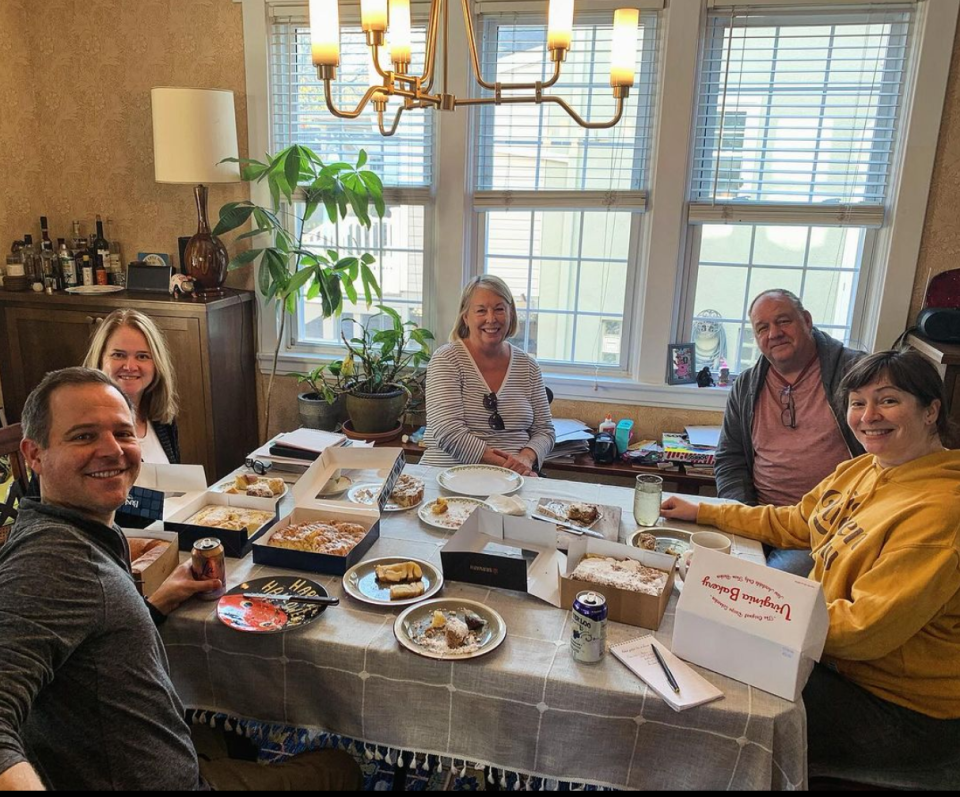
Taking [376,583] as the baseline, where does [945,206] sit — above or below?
above

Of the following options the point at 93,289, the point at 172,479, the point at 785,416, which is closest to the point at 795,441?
the point at 785,416

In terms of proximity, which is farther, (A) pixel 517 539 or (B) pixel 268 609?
(A) pixel 517 539

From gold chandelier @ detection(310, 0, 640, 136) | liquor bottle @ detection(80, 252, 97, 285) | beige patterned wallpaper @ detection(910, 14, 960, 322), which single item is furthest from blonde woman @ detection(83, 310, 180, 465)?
beige patterned wallpaper @ detection(910, 14, 960, 322)

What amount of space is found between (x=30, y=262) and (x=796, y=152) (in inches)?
138

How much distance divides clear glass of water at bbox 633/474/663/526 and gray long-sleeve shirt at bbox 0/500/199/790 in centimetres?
115

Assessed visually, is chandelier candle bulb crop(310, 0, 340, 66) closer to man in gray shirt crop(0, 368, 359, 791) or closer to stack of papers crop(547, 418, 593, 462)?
man in gray shirt crop(0, 368, 359, 791)

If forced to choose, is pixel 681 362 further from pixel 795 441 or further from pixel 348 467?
pixel 348 467

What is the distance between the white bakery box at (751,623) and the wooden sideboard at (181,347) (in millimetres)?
2538

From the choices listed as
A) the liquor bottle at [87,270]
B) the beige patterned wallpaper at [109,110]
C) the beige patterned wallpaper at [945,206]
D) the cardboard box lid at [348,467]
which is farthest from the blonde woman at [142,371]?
the beige patterned wallpaper at [945,206]

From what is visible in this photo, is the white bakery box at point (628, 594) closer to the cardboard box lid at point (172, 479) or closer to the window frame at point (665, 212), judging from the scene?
the cardboard box lid at point (172, 479)

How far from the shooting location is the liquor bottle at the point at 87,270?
3488 millimetres

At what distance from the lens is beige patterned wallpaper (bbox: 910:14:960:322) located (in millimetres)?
2812

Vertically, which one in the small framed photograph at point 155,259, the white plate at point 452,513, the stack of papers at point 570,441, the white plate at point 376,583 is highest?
the small framed photograph at point 155,259

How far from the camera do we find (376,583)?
1.54 m
